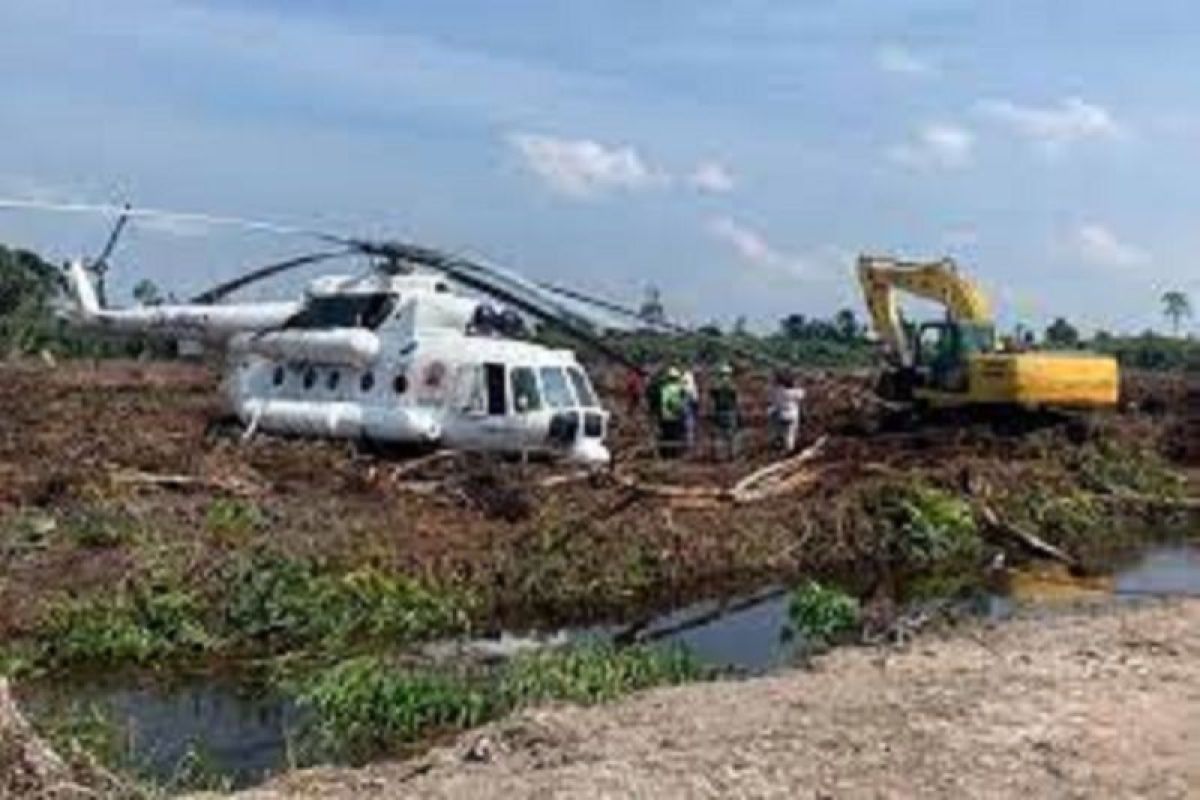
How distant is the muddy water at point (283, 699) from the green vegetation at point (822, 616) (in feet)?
0.69

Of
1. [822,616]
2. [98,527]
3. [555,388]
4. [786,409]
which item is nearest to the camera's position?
[822,616]

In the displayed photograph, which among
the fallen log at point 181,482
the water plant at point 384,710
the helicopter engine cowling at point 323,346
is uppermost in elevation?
the helicopter engine cowling at point 323,346

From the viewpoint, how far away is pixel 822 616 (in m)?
19.4

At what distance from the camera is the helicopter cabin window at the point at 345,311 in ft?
92.5

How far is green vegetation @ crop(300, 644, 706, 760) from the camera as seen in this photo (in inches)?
565

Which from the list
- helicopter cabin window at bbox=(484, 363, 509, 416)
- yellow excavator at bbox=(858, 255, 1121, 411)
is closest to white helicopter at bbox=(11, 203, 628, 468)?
helicopter cabin window at bbox=(484, 363, 509, 416)

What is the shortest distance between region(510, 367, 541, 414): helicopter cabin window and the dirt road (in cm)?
1249

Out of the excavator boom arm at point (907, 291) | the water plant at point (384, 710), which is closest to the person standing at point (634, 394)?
the excavator boom arm at point (907, 291)

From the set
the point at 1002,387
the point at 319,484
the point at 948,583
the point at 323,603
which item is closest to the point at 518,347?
the point at 319,484

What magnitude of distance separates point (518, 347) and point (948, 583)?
255 inches

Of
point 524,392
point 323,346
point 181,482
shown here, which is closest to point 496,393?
point 524,392

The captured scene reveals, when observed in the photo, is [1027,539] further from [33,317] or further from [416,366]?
[33,317]

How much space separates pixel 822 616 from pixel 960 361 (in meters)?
17.8

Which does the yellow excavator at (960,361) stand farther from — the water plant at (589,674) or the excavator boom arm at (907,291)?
the water plant at (589,674)
